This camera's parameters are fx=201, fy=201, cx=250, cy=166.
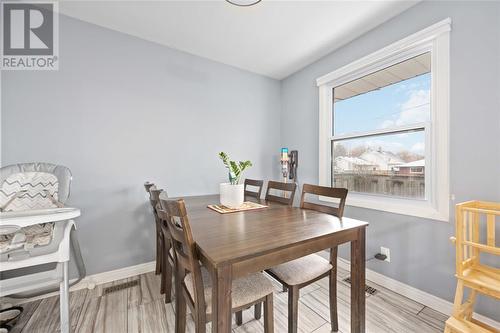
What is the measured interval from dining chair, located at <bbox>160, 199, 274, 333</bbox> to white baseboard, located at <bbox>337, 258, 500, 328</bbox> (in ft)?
4.87

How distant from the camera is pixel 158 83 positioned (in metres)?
2.35

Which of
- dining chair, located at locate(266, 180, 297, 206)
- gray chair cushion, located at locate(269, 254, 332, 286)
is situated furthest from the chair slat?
dining chair, located at locate(266, 180, 297, 206)

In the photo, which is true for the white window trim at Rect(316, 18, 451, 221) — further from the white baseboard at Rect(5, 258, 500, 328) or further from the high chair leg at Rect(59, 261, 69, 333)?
the high chair leg at Rect(59, 261, 69, 333)

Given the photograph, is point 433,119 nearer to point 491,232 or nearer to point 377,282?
point 491,232

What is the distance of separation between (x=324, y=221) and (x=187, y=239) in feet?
2.85

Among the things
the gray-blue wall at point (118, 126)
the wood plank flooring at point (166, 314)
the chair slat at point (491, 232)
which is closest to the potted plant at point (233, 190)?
the wood plank flooring at point (166, 314)

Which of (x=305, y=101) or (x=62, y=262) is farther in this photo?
(x=305, y=101)

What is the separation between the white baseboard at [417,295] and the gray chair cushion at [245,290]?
150cm

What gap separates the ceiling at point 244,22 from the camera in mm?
1801

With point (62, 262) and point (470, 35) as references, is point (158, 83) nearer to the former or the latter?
point (62, 262)

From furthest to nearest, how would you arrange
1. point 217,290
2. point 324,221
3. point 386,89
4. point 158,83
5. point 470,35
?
1. point 158,83
2. point 386,89
3. point 470,35
4. point 324,221
5. point 217,290

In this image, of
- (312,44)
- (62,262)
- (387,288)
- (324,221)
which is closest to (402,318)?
(387,288)

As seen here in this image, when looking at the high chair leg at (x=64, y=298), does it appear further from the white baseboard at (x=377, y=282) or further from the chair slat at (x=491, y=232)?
the chair slat at (x=491, y=232)

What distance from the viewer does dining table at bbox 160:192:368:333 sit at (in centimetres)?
82
